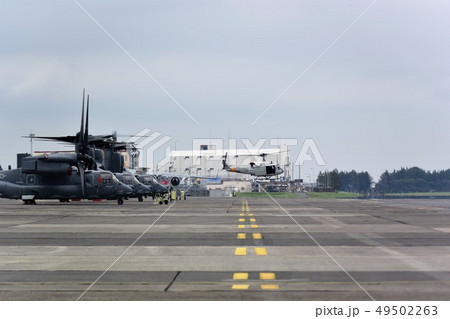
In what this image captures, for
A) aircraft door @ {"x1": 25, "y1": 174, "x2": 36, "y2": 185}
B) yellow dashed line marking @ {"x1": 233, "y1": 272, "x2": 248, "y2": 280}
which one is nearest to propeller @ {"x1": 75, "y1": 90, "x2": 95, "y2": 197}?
aircraft door @ {"x1": 25, "y1": 174, "x2": 36, "y2": 185}

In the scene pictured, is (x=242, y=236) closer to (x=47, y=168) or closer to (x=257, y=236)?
(x=257, y=236)

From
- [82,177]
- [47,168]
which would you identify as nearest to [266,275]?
[82,177]

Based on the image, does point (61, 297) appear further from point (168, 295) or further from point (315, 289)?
point (315, 289)

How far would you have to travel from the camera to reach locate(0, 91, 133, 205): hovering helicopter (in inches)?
2340

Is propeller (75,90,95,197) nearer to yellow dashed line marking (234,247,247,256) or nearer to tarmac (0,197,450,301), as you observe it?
tarmac (0,197,450,301)

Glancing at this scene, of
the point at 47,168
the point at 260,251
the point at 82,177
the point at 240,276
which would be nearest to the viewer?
the point at 240,276

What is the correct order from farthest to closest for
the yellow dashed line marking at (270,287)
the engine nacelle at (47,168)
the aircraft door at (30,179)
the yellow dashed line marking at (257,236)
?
1. the aircraft door at (30,179)
2. the engine nacelle at (47,168)
3. the yellow dashed line marking at (257,236)
4. the yellow dashed line marking at (270,287)

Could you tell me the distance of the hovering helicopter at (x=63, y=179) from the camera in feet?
195

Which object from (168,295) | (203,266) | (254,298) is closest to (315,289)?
(254,298)

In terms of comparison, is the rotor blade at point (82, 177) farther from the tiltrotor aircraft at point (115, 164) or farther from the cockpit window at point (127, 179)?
the cockpit window at point (127, 179)

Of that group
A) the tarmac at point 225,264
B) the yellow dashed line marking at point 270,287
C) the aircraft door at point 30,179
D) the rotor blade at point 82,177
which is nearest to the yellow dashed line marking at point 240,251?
the tarmac at point 225,264

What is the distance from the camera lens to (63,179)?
60.8 meters

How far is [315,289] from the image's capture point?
12883 millimetres
